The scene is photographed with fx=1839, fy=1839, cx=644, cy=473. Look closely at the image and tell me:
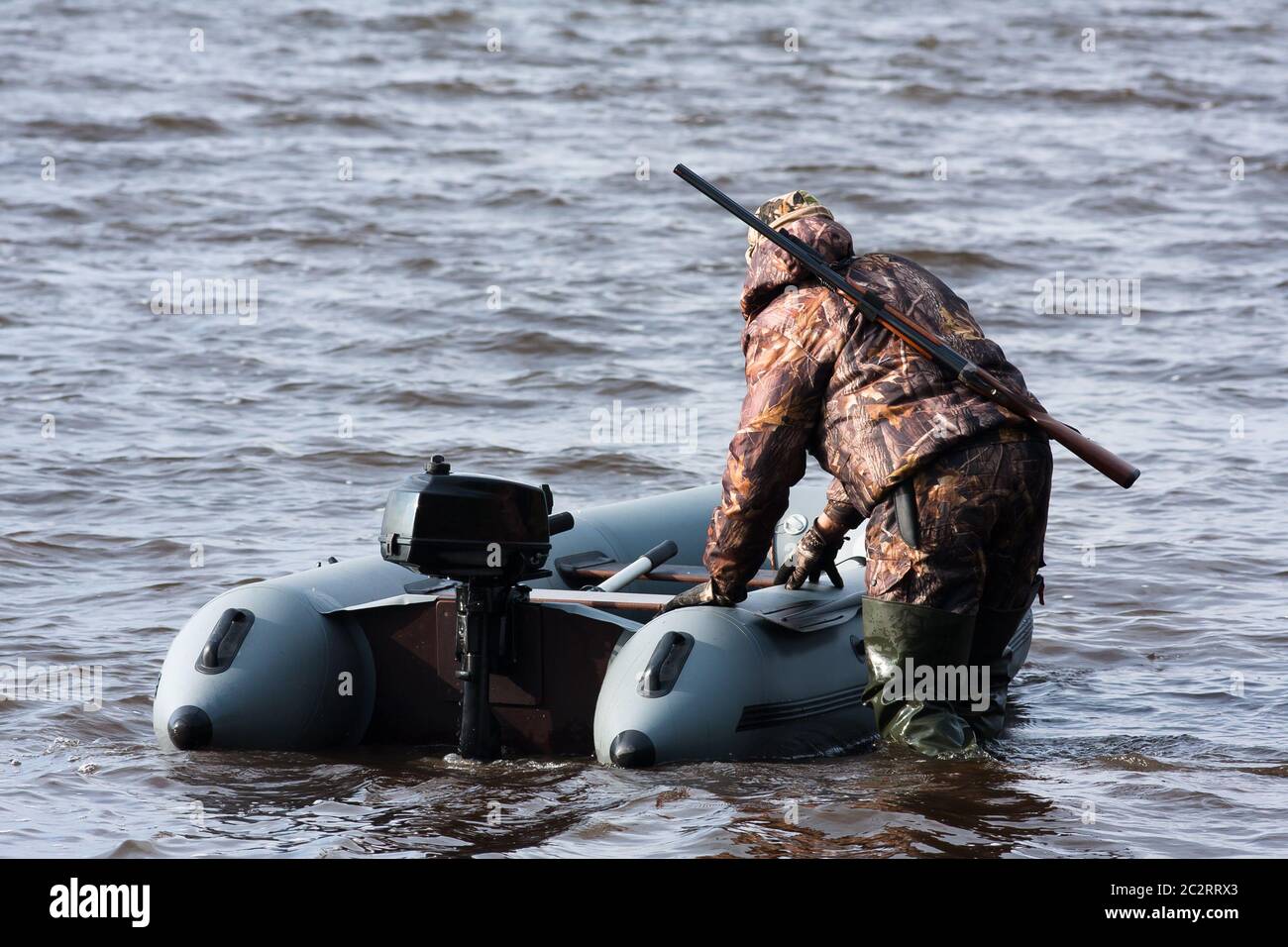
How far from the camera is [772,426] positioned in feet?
14.8

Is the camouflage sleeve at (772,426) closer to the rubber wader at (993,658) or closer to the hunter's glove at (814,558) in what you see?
the hunter's glove at (814,558)

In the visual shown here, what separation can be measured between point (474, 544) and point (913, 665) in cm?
111

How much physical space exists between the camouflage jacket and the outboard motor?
501 mm

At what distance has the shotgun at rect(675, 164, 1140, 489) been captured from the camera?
4.38 m

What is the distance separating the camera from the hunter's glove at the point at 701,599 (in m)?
4.84

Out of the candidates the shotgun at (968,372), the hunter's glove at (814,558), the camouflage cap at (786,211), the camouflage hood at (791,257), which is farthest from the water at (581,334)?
the camouflage cap at (786,211)

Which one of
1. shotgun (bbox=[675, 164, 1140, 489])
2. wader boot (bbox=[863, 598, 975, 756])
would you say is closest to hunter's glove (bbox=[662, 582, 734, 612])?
wader boot (bbox=[863, 598, 975, 756])

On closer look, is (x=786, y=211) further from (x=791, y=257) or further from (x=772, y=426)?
(x=772, y=426)

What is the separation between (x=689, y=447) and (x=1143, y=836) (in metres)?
5.10

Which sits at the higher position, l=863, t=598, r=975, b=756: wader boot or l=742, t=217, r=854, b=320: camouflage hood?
l=742, t=217, r=854, b=320: camouflage hood

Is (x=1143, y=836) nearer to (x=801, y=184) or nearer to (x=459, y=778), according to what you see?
(x=459, y=778)

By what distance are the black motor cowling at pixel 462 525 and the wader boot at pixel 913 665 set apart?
877 mm

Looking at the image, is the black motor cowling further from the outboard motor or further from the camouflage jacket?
the camouflage jacket

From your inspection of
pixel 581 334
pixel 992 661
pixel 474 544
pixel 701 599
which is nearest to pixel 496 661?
pixel 474 544
